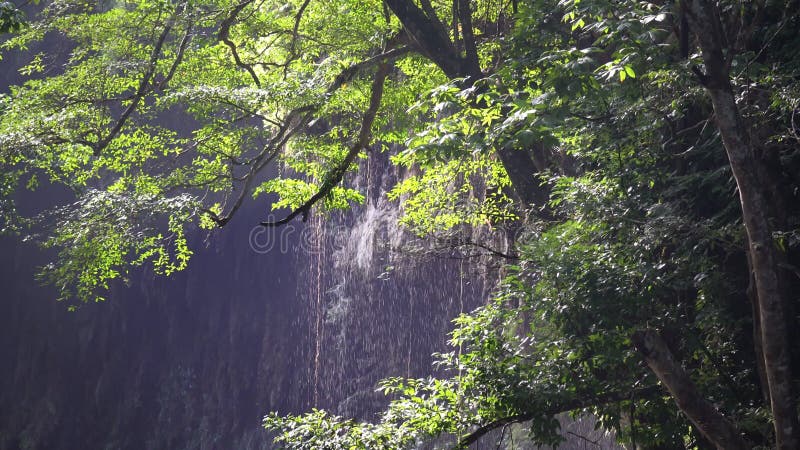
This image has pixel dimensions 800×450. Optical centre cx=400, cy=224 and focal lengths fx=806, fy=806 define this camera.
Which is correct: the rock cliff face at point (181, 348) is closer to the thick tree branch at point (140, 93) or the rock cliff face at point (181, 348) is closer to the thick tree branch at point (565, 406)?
the thick tree branch at point (140, 93)

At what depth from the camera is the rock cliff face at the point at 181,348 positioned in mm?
18969

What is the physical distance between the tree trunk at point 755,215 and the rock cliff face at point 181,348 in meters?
14.2

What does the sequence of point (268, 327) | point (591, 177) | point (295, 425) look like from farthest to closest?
point (268, 327)
point (295, 425)
point (591, 177)

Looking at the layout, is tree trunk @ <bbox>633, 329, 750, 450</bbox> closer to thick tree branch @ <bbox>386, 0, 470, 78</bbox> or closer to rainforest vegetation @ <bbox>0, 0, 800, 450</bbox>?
rainforest vegetation @ <bbox>0, 0, 800, 450</bbox>

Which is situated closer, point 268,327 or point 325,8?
point 325,8

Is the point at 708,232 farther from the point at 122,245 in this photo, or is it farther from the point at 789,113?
the point at 122,245

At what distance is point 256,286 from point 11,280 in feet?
21.0

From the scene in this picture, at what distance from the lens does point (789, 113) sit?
4352 mm

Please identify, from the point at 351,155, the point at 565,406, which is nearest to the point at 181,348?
the point at 351,155

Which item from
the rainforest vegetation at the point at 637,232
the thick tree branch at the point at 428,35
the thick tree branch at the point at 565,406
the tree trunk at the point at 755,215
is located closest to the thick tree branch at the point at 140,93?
the rainforest vegetation at the point at 637,232

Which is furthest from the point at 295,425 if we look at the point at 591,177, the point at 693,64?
the point at 693,64

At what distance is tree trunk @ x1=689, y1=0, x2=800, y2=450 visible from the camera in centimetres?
363

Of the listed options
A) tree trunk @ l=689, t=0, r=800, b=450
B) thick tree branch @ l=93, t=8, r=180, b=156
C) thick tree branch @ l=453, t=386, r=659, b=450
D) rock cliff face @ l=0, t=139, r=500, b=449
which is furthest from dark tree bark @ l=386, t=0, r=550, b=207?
rock cliff face @ l=0, t=139, r=500, b=449

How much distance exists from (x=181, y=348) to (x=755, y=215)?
18.9 m
